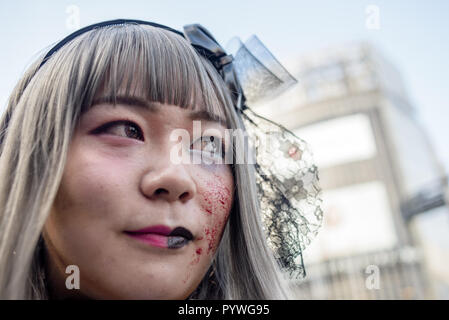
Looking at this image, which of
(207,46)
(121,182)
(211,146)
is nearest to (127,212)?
Result: (121,182)

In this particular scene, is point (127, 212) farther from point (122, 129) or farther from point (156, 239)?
point (122, 129)

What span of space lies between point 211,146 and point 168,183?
251mm

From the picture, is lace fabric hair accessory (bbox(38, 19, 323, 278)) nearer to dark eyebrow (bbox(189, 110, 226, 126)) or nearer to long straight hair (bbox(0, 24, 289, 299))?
long straight hair (bbox(0, 24, 289, 299))

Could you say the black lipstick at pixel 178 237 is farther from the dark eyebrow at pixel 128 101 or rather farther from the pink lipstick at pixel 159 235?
the dark eyebrow at pixel 128 101

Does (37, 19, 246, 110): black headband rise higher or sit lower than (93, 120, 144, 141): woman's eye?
higher

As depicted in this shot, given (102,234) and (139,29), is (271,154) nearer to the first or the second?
(139,29)

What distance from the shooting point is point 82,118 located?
87 centimetres

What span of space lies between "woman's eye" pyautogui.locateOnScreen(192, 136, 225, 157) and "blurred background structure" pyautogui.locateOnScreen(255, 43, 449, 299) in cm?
1105

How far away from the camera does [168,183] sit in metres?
0.80

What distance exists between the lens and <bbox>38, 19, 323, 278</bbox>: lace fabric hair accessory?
46.8 inches

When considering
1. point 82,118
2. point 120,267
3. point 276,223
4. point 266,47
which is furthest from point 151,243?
point 266,47

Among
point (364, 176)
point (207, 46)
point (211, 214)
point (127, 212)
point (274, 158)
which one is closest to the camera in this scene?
point (127, 212)

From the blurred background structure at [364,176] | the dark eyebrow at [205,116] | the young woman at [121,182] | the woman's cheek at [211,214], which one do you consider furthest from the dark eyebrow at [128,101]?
the blurred background structure at [364,176]

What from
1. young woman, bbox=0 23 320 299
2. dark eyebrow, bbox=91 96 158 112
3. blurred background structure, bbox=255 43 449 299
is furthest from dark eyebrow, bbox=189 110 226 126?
blurred background structure, bbox=255 43 449 299
